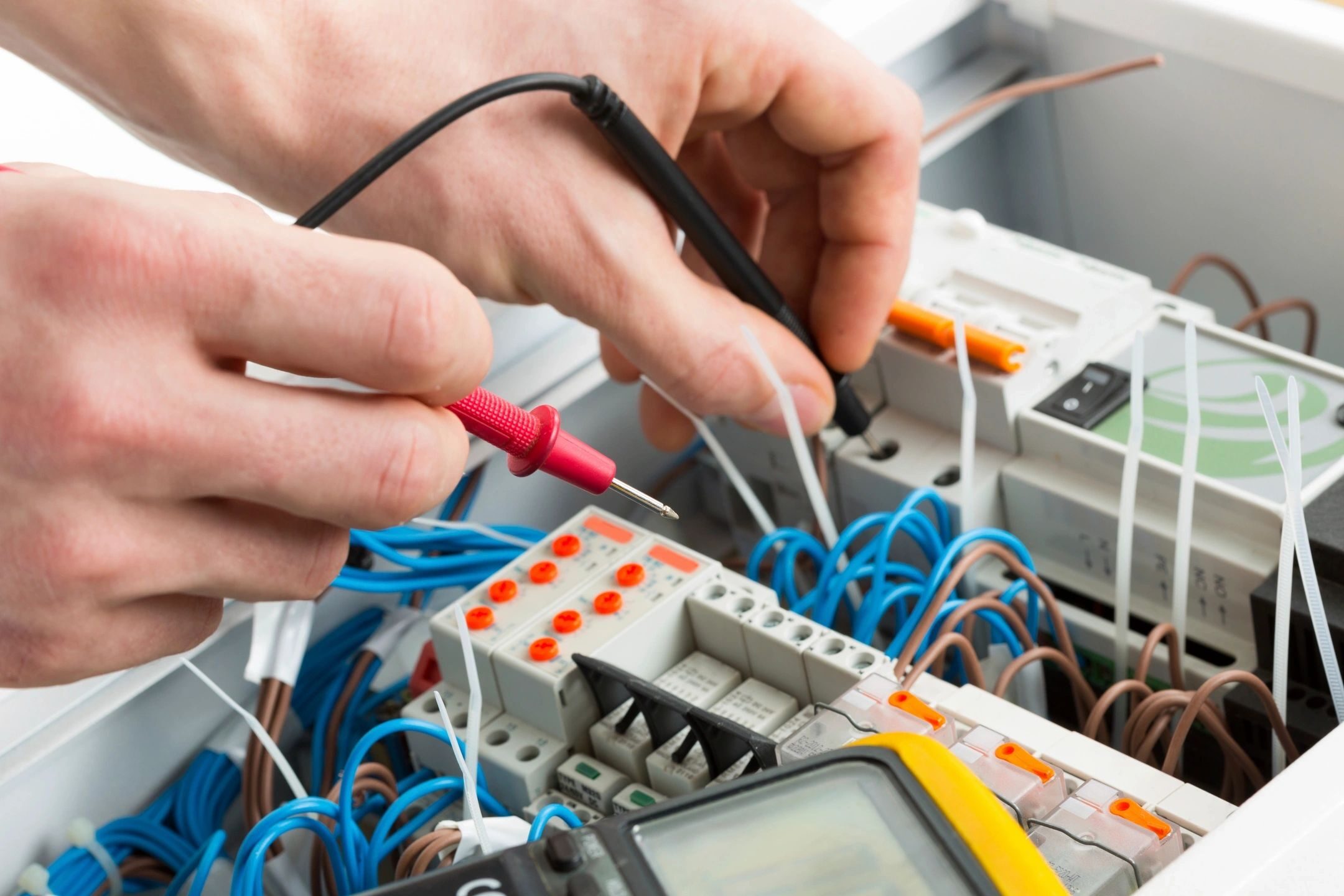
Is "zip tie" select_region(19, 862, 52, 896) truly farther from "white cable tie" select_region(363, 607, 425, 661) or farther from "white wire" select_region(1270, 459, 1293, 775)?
"white wire" select_region(1270, 459, 1293, 775)

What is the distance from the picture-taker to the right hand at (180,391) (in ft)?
1.60

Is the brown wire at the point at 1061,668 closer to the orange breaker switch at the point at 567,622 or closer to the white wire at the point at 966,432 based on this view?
the white wire at the point at 966,432

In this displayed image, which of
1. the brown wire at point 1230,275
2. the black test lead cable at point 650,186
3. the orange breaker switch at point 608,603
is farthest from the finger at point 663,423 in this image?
the brown wire at point 1230,275

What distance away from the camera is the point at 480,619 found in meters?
0.81

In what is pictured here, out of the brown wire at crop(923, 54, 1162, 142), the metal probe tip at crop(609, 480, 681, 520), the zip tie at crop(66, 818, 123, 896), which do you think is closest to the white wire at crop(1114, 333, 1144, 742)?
the metal probe tip at crop(609, 480, 681, 520)

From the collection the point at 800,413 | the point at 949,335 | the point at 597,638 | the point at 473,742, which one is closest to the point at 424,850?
the point at 473,742

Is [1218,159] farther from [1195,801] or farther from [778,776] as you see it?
[778,776]

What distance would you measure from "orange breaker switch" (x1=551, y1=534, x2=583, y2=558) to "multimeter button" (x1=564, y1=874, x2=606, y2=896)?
13.6 inches

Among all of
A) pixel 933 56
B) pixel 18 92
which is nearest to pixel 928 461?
pixel 933 56

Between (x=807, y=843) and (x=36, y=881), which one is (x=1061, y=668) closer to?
(x=807, y=843)

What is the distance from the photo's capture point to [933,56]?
4.13 feet

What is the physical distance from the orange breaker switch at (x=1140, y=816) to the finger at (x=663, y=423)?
1.45ft

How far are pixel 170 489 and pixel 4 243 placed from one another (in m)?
0.10

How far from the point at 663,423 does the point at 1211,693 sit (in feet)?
1.38
